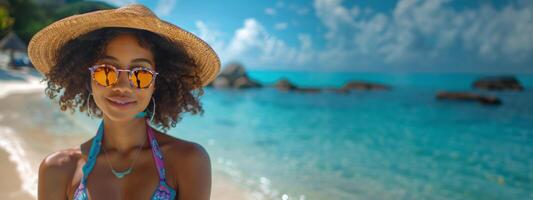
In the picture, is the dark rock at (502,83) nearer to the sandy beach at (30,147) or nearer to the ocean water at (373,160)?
the ocean water at (373,160)

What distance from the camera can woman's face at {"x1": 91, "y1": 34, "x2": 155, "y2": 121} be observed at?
1609 mm

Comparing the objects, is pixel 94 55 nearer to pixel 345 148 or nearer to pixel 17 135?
pixel 17 135

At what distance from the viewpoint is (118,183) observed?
178 centimetres

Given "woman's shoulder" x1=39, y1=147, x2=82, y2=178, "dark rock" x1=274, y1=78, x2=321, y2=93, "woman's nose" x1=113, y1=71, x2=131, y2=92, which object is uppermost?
"woman's nose" x1=113, y1=71, x2=131, y2=92

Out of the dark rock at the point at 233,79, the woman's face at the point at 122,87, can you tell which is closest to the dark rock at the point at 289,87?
the dark rock at the point at 233,79

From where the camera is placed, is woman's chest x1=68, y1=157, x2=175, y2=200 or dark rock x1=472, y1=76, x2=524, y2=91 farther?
dark rock x1=472, y1=76, x2=524, y2=91

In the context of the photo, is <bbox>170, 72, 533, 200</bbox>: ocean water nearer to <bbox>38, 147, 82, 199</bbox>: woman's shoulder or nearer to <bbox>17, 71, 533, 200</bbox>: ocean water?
<bbox>17, 71, 533, 200</bbox>: ocean water

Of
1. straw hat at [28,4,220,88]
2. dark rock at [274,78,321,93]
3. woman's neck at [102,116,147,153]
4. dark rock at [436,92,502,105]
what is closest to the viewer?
straw hat at [28,4,220,88]

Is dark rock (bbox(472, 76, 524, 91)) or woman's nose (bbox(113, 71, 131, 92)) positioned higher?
woman's nose (bbox(113, 71, 131, 92))

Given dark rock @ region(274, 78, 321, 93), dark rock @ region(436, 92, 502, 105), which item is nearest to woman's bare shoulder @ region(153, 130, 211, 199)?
dark rock @ region(436, 92, 502, 105)

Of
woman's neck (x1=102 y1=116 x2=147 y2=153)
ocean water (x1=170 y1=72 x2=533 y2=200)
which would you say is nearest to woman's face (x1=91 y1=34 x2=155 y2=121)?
woman's neck (x1=102 y1=116 x2=147 y2=153)

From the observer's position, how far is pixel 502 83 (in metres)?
49.2

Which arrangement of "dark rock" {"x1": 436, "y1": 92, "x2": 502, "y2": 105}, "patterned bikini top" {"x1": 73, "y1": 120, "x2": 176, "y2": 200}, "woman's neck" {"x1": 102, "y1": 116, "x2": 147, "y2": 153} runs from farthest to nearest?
"dark rock" {"x1": 436, "y1": 92, "x2": 502, "y2": 105} < "woman's neck" {"x1": 102, "y1": 116, "x2": 147, "y2": 153} < "patterned bikini top" {"x1": 73, "y1": 120, "x2": 176, "y2": 200}

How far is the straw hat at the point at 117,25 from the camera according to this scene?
1.58m
